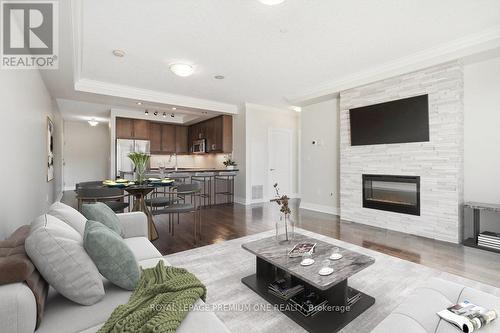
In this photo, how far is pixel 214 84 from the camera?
16.4 feet

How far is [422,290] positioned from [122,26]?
3.78m

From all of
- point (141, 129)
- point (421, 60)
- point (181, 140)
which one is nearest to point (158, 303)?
point (421, 60)

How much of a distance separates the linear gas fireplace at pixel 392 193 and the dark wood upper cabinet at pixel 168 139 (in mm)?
6462

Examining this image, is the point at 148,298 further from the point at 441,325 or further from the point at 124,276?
the point at 441,325

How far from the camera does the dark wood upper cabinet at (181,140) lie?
878 cm

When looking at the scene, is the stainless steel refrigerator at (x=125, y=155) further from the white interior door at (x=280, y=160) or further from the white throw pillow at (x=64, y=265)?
the white throw pillow at (x=64, y=265)

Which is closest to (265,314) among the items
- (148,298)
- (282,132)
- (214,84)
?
(148,298)

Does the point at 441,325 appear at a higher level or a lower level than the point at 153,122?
lower

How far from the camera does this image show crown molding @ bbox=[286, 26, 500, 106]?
3.13m

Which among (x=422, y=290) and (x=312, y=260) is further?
(x=312, y=260)

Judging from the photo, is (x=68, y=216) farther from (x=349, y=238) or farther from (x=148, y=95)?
(x=148, y=95)

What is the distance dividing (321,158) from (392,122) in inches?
72.5

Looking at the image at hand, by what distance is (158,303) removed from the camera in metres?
1.17

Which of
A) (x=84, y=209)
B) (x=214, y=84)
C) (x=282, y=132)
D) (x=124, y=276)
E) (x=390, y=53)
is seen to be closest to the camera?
(x=124, y=276)
